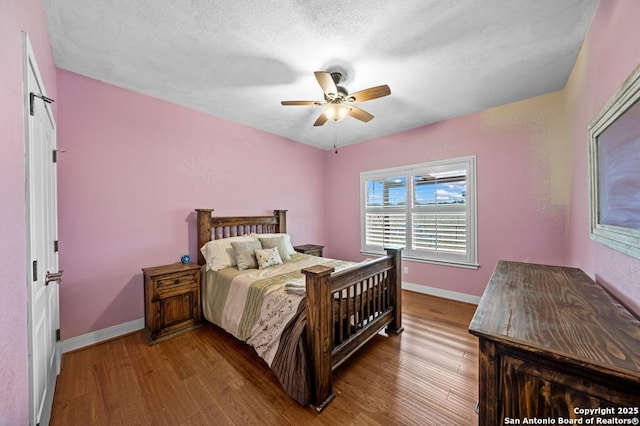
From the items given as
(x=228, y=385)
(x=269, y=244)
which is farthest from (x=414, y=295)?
(x=228, y=385)

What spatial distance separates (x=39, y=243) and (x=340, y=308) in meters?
2.01

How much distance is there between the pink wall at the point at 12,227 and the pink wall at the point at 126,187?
1542 millimetres

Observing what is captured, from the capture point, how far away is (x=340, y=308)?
6.28 feet

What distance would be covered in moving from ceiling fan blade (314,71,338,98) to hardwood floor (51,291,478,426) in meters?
2.44

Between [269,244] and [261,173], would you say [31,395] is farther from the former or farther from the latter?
[261,173]

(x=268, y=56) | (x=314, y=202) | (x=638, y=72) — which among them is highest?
(x=268, y=56)

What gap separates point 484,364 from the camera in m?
0.94

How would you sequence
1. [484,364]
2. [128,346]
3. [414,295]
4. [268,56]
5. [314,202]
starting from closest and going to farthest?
1. [484,364]
2. [268,56]
3. [128,346]
4. [414,295]
5. [314,202]

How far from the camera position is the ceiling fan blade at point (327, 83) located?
74.0 inches

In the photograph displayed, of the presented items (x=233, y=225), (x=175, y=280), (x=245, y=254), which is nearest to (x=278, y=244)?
(x=245, y=254)

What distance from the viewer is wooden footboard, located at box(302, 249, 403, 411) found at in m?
1.64

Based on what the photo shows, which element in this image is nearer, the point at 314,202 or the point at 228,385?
the point at 228,385

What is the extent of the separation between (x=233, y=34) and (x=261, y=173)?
2.25 metres

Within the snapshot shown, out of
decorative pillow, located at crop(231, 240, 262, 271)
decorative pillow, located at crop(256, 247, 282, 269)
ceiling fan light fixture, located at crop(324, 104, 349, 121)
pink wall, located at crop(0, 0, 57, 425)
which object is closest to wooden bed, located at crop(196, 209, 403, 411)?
decorative pillow, located at crop(231, 240, 262, 271)
